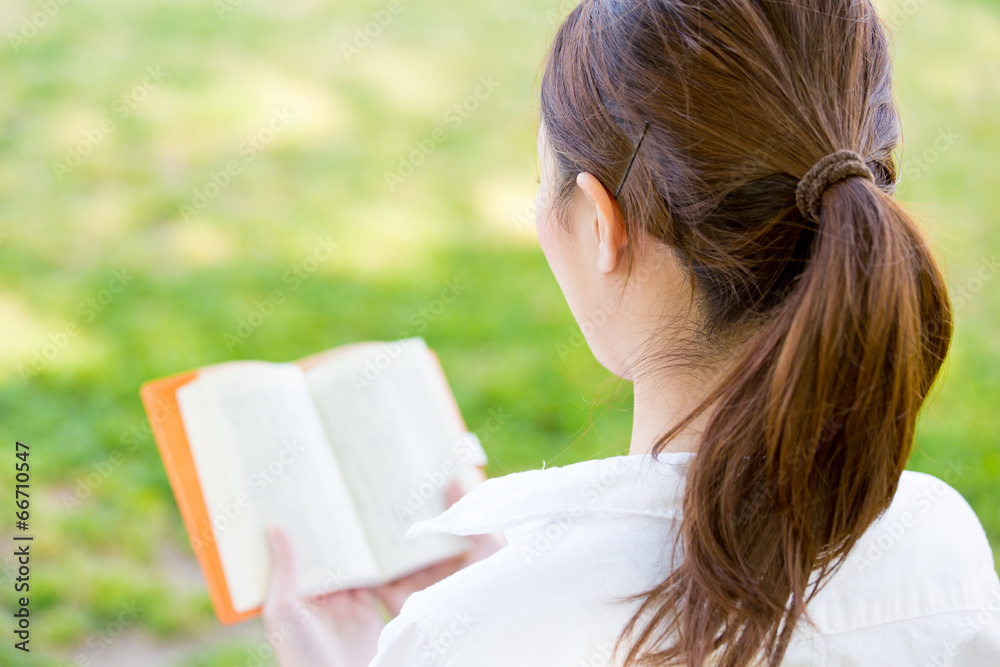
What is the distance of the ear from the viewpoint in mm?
814

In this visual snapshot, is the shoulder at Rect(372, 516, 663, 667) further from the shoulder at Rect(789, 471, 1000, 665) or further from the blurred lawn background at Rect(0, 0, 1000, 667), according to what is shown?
the blurred lawn background at Rect(0, 0, 1000, 667)

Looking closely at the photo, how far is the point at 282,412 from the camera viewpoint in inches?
49.5

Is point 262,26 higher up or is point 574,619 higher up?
point 262,26

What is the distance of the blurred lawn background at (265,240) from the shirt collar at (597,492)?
104 centimetres

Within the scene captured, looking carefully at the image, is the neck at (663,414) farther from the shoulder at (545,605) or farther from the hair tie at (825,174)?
the hair tie at (825,174)

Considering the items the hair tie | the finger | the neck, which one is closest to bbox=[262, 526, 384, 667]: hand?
the finger

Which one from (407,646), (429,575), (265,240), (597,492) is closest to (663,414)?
(597,492)

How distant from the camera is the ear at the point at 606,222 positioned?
2.67ft

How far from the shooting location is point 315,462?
125 cm

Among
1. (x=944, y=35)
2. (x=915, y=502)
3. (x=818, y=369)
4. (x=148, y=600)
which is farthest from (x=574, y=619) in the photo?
(x=944, y=35)

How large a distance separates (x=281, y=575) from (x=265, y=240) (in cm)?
138

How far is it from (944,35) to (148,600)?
343cm

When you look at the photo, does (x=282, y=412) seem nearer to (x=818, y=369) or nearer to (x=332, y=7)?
(x=818, y=369)

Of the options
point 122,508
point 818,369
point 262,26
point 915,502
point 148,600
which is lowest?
point 148,600
